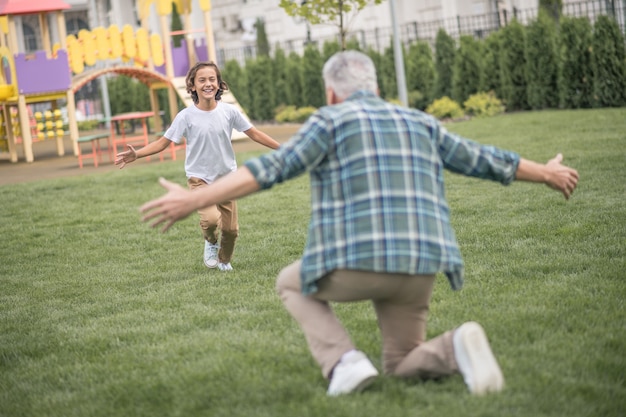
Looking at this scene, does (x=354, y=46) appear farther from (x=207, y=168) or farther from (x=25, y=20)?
(x=25, y=20)

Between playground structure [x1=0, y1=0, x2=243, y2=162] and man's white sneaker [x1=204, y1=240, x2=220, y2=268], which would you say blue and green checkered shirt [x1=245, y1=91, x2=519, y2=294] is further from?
playground structure [x1=0, y1=0, x2=243, y2=162]

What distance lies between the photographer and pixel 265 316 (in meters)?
5.96

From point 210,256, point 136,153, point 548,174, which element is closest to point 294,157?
point 548,174

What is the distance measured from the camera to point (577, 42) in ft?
69.2

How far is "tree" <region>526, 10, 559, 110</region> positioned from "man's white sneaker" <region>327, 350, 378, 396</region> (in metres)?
18.6

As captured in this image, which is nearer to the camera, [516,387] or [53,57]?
[516,387]

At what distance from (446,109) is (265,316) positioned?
16905 mm

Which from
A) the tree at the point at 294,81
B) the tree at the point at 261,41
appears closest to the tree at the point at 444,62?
the tree at the point at 294,81

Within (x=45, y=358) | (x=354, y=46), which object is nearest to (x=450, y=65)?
(x=354, y=46)

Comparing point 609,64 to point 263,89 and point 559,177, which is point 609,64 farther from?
point 559,177

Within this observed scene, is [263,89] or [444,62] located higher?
[444,62]

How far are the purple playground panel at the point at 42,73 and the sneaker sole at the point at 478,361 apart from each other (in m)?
16.4

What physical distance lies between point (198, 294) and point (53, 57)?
13.9 m

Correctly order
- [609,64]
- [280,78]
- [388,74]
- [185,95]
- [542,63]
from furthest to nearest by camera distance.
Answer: [280,78], [388,74], [542,63], [609,64], [185,95]
